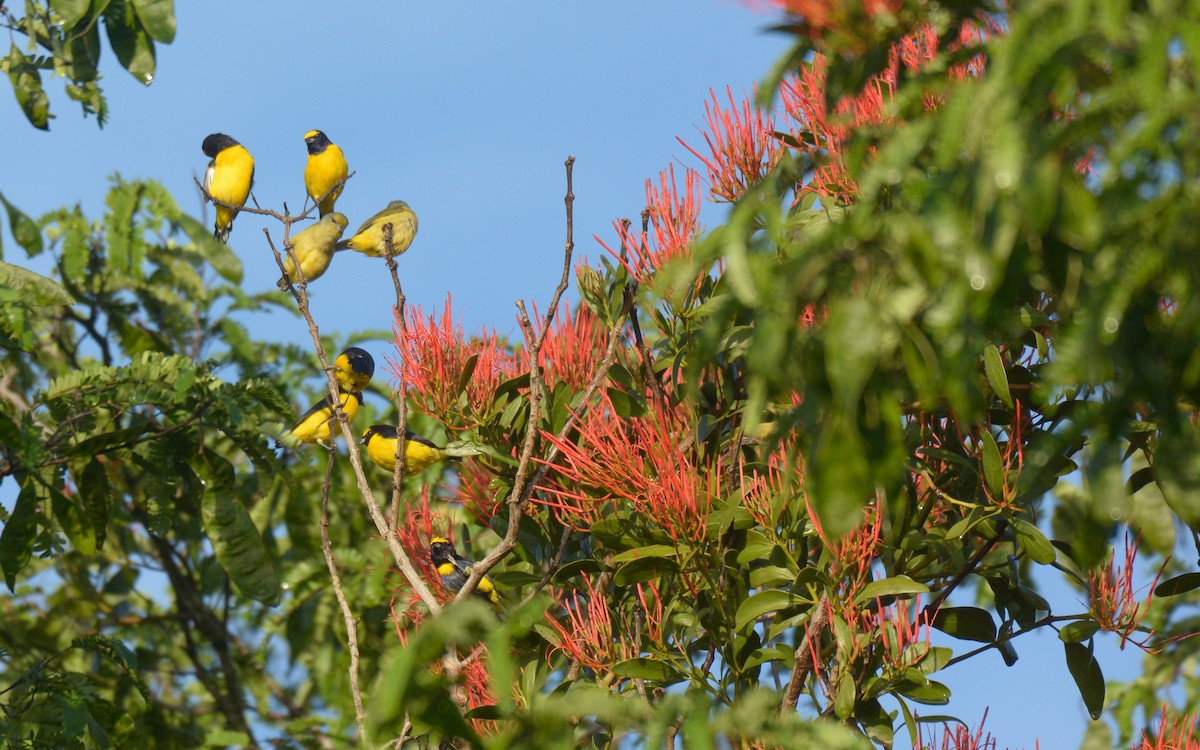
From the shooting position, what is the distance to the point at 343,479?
5.72 metres

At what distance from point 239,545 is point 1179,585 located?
2.80 metres

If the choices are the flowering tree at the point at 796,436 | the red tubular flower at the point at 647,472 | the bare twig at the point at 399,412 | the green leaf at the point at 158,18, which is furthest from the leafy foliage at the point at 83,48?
the red tubular flower at the point at 647,472

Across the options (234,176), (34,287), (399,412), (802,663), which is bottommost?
(802,663)

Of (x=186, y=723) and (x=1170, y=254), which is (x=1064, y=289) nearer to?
(x=1170, y=254)

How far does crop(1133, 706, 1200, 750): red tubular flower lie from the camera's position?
91.8 inches

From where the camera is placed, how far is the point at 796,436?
2162mm

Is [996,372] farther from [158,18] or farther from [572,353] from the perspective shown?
[158,18]

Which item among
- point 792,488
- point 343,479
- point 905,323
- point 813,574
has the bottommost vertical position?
point 905,323

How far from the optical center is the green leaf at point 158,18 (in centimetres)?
404

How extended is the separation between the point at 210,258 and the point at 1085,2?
5953mm

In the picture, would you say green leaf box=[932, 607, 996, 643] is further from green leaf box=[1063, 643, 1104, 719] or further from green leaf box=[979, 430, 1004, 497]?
green leaf box=[979, 430, 1004, 497]

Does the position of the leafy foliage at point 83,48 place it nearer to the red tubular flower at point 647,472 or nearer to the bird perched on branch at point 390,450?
the bird perched on branch at point 390,450

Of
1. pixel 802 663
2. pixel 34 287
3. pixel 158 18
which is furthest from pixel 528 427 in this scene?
pixel 158 18

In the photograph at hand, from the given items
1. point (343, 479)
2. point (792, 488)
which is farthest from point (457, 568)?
point (343, 479)
